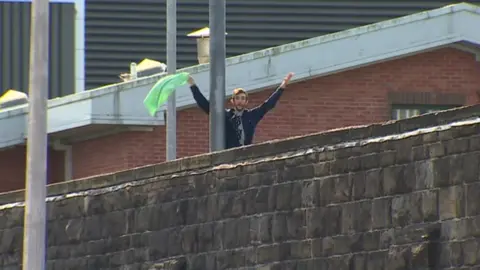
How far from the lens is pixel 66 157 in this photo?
25078mm

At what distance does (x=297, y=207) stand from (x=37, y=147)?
2.66 m

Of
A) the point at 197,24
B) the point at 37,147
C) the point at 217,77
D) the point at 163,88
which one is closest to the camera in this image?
the point at 37,147

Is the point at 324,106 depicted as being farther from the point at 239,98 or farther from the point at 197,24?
the point at 197,24

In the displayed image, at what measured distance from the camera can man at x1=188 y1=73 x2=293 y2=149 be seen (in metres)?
17.3

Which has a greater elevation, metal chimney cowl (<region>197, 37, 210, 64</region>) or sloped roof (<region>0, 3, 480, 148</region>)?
metal chimney cowl (<region>197, 37, 210, 64</region>)

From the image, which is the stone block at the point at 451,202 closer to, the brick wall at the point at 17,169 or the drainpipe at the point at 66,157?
the drainpipe at the point at 66,157

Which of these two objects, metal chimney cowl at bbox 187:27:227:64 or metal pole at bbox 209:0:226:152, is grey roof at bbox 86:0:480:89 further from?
metal pole at bbox 209:0:226:152

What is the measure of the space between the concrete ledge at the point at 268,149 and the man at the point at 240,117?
71 centimetres

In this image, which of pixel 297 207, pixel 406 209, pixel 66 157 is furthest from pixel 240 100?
pixel 66 157

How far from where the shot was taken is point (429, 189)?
1368 cm

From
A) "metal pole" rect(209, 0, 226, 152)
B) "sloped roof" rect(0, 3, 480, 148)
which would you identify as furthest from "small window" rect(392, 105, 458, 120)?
"metal pole" rect(209, 0, 226, 152)

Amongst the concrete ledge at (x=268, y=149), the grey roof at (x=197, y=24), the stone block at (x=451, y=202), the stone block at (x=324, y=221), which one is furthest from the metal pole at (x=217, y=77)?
the grey roof at (x=197, y=24)

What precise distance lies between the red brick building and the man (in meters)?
6.13

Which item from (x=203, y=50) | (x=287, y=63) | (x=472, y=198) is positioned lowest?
(x=472, y=198)
